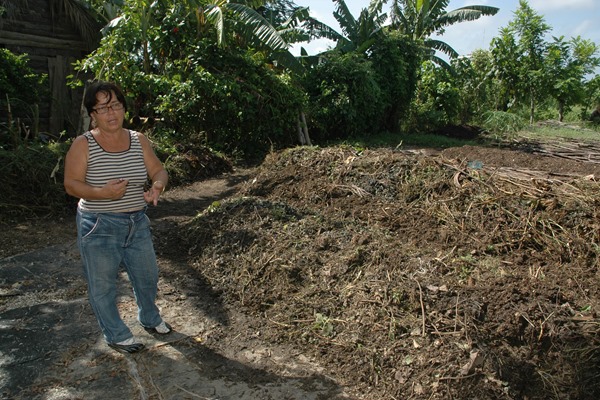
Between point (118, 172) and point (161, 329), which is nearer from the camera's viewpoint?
point (118, 172)

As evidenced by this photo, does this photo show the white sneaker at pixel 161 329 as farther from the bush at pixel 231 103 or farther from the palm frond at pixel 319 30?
the palm frond at pixel 319 30

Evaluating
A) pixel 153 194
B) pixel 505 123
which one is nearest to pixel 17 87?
pixel 153 194

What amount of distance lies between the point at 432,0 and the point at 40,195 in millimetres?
15837

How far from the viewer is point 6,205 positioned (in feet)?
19.5

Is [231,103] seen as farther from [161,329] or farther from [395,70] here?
[161,329]

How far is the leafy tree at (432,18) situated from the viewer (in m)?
18.2

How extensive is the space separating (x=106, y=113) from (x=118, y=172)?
0.34m

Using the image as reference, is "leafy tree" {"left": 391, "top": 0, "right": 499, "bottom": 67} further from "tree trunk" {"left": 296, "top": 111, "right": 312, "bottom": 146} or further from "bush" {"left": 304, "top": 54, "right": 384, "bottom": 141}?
"tree trunk" {"left": 296, "top": 111, "right": 312, "bottom": 146}

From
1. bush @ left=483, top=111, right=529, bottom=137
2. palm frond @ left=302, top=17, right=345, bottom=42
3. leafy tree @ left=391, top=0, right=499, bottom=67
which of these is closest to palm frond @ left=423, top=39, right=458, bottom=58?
leafy tree @ left=391, top=0, right=499, bottom=67

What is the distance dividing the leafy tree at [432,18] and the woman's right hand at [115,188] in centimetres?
1682

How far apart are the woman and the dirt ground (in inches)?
17.6

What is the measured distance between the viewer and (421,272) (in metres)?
3.67

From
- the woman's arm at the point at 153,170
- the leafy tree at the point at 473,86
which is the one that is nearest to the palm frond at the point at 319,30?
the leafy tree at the point at 473,86

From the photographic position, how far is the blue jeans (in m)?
3.01
